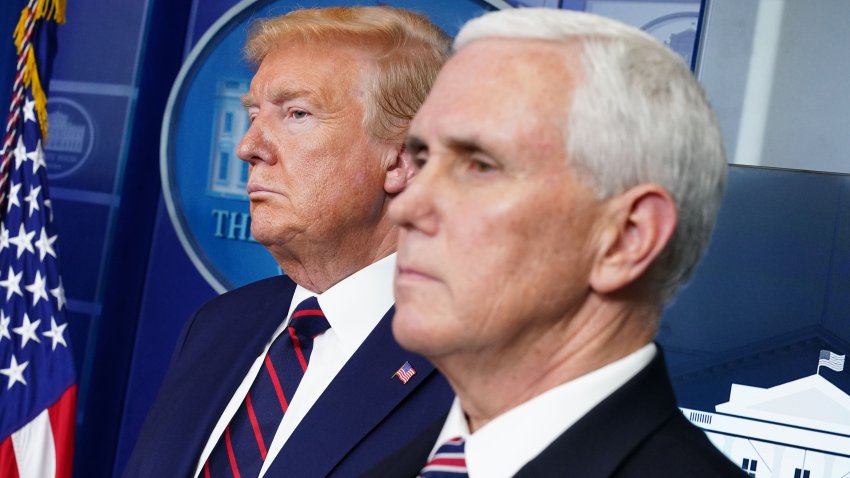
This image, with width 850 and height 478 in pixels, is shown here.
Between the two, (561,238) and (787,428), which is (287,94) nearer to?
(561,238)

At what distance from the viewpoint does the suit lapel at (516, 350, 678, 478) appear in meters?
0.96

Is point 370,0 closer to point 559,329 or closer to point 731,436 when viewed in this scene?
point 731,436

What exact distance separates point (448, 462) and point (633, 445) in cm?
21

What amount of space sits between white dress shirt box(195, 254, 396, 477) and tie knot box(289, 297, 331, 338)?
0.01 m

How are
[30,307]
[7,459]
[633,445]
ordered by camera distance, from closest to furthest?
[633,445], [7,459], [30,307]

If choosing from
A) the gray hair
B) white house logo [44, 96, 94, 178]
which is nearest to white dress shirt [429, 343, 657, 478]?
the gray hair

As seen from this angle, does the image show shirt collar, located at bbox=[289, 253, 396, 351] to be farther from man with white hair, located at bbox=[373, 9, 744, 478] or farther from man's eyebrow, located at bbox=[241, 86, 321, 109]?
man with white hair, located at bbox=[373, 9, 744, 478]

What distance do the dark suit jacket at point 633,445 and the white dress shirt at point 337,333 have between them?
76 centimetres

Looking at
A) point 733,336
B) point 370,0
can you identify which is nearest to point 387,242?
point 733,336

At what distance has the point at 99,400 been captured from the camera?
3295mm

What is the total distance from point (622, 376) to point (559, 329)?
8 cm

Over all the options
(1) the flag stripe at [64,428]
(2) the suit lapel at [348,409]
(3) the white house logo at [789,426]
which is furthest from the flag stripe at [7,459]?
(3) the white house logo at [789,426]

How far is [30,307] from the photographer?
9.67ft

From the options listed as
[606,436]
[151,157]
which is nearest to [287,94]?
[606,436]
